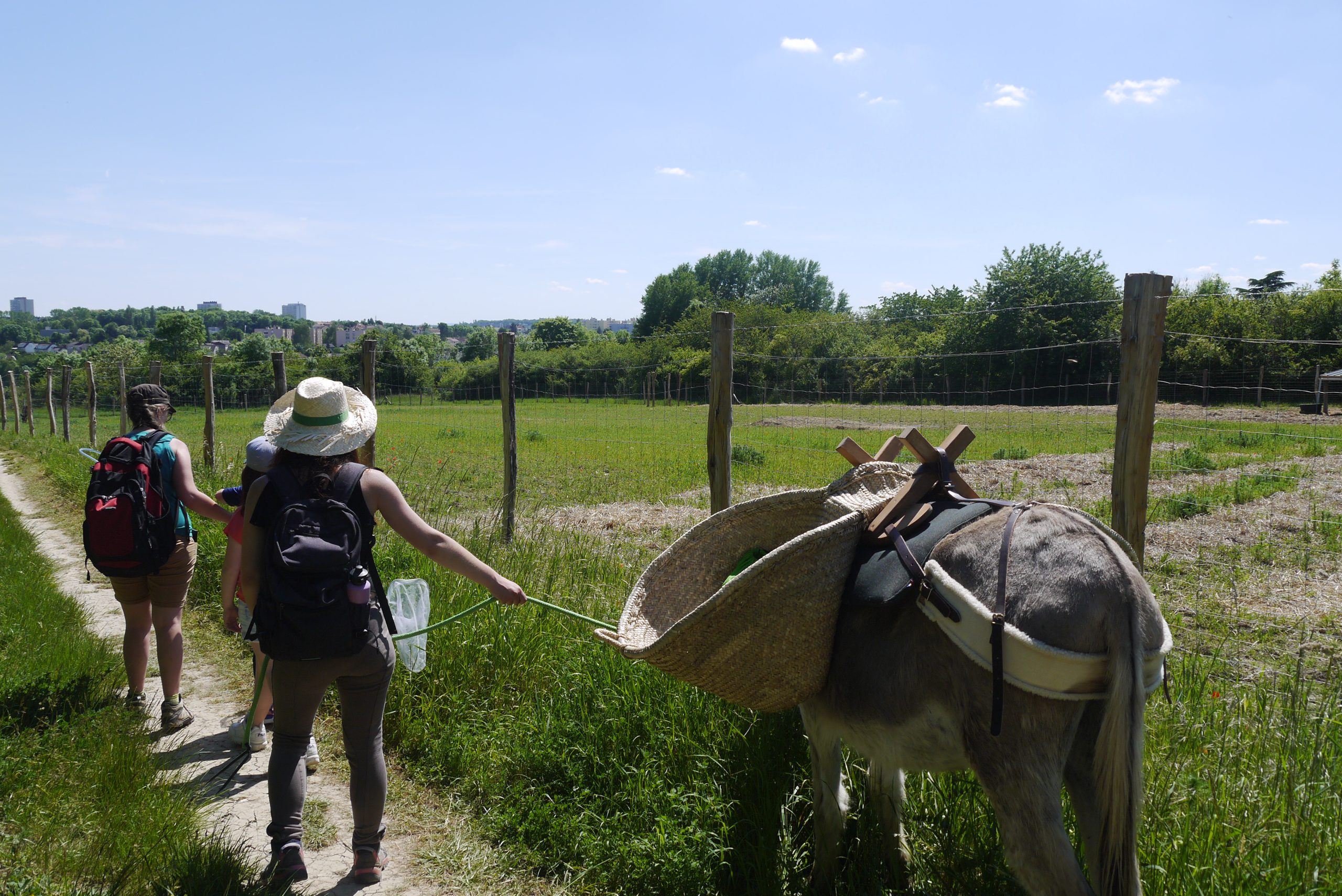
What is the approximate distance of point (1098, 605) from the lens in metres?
2.06

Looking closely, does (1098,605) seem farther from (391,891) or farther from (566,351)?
(566,351)

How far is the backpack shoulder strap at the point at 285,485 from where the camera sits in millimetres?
2922

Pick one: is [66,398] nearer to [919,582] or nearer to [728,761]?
[728,761]

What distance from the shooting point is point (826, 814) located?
299 cm

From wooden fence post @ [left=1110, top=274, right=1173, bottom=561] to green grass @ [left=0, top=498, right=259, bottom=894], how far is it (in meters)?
3.74

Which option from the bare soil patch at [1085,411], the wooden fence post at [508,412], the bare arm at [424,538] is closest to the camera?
the bare arm at [424,538]

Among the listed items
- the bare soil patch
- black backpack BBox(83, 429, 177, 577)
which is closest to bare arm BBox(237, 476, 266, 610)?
black backpack BBox(83, 429, 177, 577)

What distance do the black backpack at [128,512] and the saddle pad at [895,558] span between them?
3.98m

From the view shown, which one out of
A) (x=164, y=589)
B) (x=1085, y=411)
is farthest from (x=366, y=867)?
(x=1085, y=411)

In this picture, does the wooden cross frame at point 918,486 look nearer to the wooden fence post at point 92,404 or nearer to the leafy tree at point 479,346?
the wooden fence post at point 92,404

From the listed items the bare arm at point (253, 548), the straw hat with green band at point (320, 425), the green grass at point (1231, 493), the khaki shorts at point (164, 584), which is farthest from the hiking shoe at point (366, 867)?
the green grass at point (1231, 493)

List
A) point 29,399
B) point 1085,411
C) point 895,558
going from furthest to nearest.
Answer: point 29,399 < point 1085,411 < point 895,558

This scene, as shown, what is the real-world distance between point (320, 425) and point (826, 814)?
7.73ft

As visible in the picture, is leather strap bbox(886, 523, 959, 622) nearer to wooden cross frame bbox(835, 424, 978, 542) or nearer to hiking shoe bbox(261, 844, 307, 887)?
wooden cross frame bbox(835, 424, 978, 542)
